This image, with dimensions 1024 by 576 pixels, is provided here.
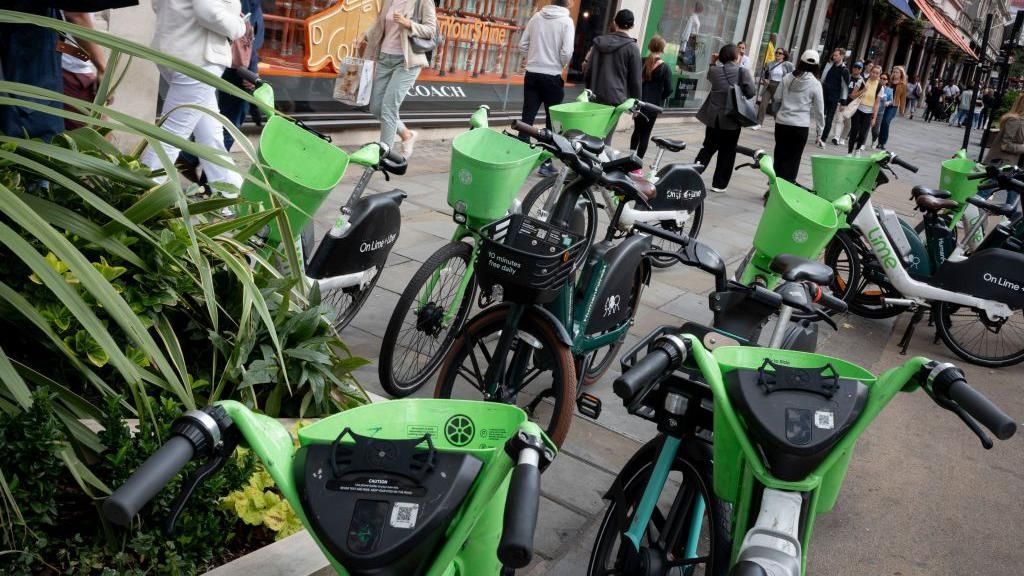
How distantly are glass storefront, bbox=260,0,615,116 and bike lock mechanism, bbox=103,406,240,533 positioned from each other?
25.3ft

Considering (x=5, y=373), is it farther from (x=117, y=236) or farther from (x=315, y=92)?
(x=315, y=92)

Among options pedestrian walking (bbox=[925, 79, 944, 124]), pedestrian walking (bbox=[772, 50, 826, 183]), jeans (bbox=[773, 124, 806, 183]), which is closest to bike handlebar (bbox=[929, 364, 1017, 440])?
pedestrian walking (bbox=[772, 50, 826, 183])

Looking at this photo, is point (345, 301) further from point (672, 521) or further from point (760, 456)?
point (760, 456)

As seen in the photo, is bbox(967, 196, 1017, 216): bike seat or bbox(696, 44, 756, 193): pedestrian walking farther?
bbox(696, 44, 756, 193): pedestrian walking

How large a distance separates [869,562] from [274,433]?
292 cm

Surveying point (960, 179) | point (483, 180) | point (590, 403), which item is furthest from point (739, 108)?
point (590, 403)

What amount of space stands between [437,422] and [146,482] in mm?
496

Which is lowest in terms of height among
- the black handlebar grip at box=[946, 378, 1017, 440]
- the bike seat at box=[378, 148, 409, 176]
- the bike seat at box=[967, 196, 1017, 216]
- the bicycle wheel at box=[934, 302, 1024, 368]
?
the bicycle wheel at box=[934, 302, 1024, 368]

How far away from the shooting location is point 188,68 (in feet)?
7.59

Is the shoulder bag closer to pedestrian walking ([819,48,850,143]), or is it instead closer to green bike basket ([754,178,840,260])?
green bike basket ([754,178,840,260])

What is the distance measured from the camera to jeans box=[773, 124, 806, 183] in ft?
33.4

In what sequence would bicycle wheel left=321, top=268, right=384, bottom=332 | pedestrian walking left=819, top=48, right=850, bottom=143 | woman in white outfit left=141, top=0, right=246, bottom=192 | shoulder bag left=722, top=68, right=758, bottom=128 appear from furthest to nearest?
pedestrian walking left=819, top=48, right=850, bottom=143 < shoulder bag left=722, top=68, right=758, bottom=128 < woman in white outfit left=141, top=0, right=246, bottom=192 < bicycle wheel left=321, top=268, right=384, bottom=332

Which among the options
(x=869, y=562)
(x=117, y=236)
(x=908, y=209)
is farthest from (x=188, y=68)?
(x=908, y=209)

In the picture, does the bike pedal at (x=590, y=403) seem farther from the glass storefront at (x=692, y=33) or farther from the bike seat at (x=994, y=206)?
the glass storefront at (x=692, y=33)
